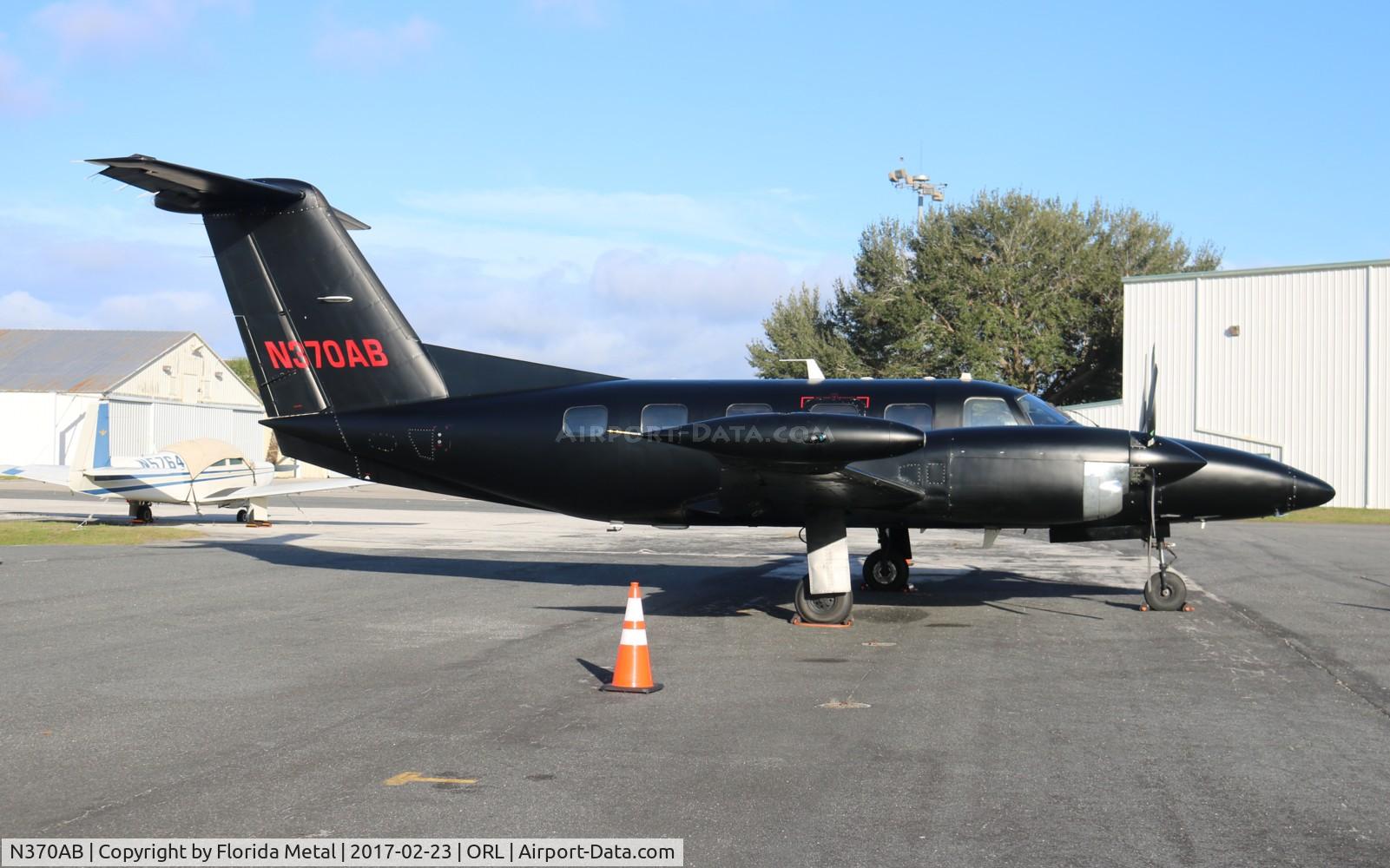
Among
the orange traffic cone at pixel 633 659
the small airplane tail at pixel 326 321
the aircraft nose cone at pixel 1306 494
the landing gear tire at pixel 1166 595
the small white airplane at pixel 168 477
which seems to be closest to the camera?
the orange traffic cone at pixel 633 659

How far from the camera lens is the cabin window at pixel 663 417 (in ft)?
48.6

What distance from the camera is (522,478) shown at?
1505 cm

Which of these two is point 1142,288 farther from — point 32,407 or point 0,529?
point 32,407

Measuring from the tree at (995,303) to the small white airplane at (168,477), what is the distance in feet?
116

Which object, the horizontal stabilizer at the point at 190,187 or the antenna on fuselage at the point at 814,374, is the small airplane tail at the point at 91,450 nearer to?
the horizontal stabilizer at the point at 190,187

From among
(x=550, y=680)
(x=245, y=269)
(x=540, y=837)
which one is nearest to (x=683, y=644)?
(x=550, y=680)

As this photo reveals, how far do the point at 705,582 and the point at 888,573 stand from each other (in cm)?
282

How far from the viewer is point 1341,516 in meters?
36.1

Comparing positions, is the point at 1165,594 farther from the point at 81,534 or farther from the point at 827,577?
the point at 81,534

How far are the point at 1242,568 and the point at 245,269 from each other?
1665 centimetres

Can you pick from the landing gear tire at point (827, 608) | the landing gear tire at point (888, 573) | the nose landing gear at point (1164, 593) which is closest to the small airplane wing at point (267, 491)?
the landing gear tire at point (888, 573)

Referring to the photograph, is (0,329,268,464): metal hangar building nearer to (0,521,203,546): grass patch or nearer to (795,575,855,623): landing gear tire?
(0,521,203,546): grass patch

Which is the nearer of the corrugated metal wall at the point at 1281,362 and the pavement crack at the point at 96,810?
the pavement crack at the point at 96,810

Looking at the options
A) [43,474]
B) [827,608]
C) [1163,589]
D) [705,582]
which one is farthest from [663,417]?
[43,474]
